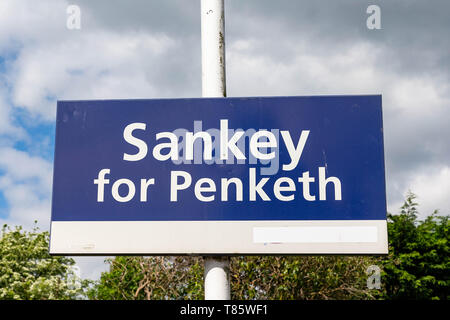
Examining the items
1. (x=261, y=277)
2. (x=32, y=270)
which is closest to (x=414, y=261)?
(x=261, y=277)

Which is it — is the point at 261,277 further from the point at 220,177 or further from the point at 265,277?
the point at 220,177

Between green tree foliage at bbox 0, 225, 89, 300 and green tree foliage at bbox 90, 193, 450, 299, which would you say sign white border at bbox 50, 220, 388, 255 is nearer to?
green tree foliage at bbox 90, 193, 450, 299

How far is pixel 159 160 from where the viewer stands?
159 inches

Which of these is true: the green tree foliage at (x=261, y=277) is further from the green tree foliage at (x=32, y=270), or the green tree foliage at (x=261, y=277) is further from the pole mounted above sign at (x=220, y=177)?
the green tree foliage at (x=32, y=270)

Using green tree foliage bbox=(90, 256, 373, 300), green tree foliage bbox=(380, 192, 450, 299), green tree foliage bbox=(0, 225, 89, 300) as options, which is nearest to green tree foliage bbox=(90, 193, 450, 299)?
green tree foliage bbox=(90, 256, 373, 300)

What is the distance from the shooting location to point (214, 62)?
4.15 metres

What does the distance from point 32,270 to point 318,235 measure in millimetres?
37124

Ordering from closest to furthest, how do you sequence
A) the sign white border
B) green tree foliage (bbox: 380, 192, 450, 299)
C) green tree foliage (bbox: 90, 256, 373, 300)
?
the sign white border
green tree foliage (bbox: 90, 256, 373, 300)
green tree foliage (bbox: 380, 192, 450, 299)

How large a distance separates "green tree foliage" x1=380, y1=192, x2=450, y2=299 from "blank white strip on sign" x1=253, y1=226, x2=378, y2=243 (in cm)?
2611

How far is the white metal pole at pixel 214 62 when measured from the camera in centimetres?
391

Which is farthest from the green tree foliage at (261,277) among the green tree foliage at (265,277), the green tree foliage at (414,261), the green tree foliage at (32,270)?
the green tree foliage at (32,270)

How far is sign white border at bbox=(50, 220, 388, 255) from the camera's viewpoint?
151 inches
